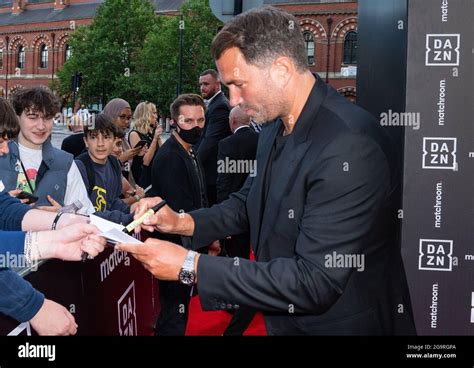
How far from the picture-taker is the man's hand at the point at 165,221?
296 cm

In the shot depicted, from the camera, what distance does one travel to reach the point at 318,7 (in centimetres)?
4197

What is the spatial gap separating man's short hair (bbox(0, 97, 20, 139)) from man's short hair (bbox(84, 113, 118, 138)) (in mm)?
1509

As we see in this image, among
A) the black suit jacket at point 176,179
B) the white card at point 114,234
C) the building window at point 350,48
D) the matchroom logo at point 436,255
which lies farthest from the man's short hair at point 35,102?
the building window at point 350,48

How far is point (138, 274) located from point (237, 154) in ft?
6.85

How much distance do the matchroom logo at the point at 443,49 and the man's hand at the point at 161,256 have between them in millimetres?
2426

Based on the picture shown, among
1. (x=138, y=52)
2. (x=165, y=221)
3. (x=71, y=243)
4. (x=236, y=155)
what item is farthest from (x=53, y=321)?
(x=138, y=52)

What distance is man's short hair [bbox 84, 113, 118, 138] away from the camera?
4.99 meters

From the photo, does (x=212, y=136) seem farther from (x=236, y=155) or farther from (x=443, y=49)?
(x=443, y=49)

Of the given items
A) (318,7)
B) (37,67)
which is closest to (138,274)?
(318,7)

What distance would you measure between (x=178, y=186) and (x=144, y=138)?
7.93ft

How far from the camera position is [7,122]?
3.38 m

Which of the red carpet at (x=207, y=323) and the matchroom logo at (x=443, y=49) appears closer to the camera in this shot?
the matchroom logo at (x=443, y=49)

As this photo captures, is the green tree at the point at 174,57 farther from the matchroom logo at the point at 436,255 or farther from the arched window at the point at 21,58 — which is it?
the matchroom logo at the point at 436,255
